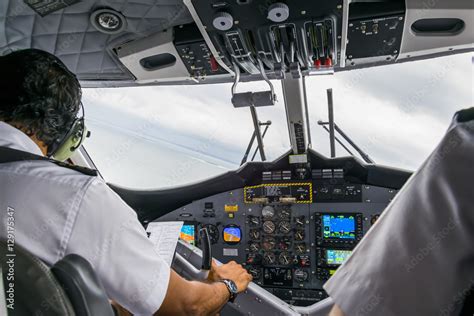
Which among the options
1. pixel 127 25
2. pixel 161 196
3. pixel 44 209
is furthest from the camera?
pixel 161 196

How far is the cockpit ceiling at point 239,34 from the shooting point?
2.06 meters

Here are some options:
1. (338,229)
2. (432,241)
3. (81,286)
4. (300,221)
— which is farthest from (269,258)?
(432,241)

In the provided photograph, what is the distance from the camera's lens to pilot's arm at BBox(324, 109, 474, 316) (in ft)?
1.69

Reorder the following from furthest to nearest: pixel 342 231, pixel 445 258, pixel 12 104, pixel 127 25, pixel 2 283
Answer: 1. pixel 342 231
2. pixel 127 25
3. pixel 12 104
4. pixel 2 283
5. pixel 445 258

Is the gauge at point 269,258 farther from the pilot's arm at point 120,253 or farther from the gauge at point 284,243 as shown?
the pilot's arm at point 120,253

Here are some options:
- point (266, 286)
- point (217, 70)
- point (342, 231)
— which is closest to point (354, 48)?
point (217, 70)

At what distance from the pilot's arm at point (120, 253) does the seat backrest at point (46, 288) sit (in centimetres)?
26

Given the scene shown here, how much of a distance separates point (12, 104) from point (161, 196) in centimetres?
294

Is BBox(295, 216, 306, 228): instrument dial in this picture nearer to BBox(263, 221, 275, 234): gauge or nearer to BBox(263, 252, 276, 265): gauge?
BBox(263, 221, 275, 234): gauge

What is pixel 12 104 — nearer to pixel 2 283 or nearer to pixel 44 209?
pixel 44 209

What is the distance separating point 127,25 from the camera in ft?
7.95

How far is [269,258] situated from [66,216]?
2.97 metres

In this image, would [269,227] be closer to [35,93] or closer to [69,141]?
[69,141]

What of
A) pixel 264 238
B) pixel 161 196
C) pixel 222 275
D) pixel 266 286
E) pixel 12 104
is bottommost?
pixel 266 286
